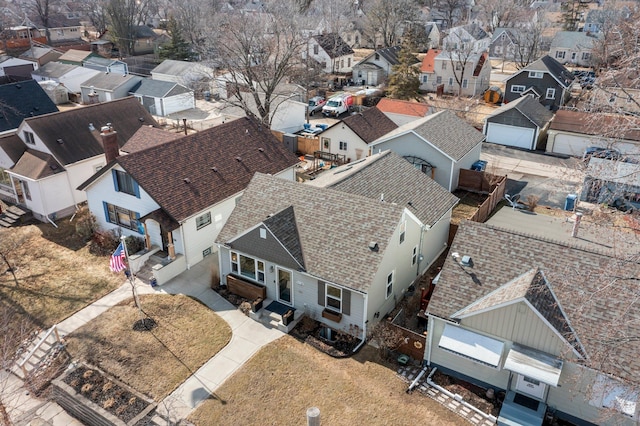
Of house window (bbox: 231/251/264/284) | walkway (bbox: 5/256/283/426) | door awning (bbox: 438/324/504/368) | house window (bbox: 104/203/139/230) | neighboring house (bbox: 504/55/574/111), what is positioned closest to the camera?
door awning (bbox: 438/324/504/368)

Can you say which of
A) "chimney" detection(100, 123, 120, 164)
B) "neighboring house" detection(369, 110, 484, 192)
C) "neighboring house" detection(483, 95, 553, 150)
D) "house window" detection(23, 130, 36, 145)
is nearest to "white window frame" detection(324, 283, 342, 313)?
"chimney" detection(100, 123, 120, 164)

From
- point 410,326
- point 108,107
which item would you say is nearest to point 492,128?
point 410,326

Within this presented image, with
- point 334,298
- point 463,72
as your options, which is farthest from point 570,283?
point 463,72

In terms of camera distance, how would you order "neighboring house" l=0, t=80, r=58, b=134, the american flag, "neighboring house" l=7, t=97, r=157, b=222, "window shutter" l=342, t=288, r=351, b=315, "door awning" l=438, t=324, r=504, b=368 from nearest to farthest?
"door awning" l=438, t=324, r=504, b=368, "window shutter" l=342, t=288, r=351, b=315, the american flag, "neighboring house" l=7, t=97, r=157, b=222, "neighboring house" l=0, t=80, r=58, b=134

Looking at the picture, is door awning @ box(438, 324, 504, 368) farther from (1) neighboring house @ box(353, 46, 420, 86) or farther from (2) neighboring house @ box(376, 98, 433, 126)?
(1) neighboring house @ box(353, 46, 420, 86)

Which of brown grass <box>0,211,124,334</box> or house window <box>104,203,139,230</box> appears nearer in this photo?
brown grass <box>0,211,124,334</box>

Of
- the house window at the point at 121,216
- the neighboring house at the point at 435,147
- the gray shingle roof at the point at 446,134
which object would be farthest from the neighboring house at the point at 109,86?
the gray shingle roof at the point at 446,134
